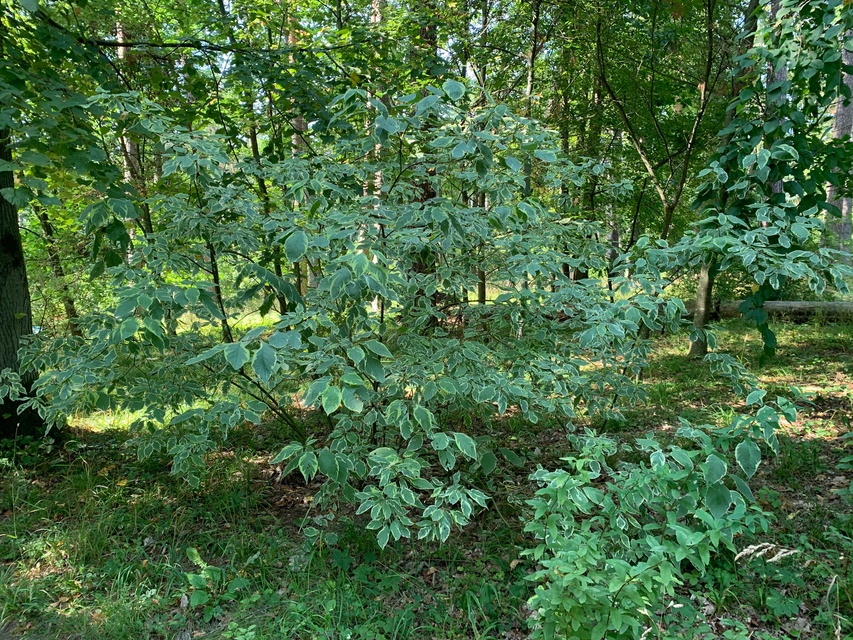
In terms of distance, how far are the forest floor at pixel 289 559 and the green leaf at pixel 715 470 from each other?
2.09ft

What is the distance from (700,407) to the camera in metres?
4.28

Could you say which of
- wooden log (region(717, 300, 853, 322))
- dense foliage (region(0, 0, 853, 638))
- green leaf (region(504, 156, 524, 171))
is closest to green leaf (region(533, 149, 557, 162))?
dense foliage (region(0, 0, 853, 638))

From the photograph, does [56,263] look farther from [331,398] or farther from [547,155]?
[547,155]

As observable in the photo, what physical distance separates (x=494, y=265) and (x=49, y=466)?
11.2 feet

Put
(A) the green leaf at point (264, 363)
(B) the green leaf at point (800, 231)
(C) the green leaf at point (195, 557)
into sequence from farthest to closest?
(C) the green leaf at point (195, 557) → (B) the green leaf at point (800, 231) → (A) the green leaf at point (264, 363)

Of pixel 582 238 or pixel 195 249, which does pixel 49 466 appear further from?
pixel 582 238

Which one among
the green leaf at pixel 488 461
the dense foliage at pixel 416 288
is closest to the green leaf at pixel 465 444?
the dense foliage at pixel 416 288

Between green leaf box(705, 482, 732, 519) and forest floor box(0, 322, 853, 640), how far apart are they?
526 mm

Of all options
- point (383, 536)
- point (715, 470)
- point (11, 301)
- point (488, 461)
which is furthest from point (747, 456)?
point (11, 301)

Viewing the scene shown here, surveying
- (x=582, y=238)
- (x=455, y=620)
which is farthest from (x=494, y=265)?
(x=455, y=620)

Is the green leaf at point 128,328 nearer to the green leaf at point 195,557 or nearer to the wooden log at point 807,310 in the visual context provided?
the green leaf at point 195,557

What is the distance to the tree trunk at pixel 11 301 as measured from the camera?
356 centimetres

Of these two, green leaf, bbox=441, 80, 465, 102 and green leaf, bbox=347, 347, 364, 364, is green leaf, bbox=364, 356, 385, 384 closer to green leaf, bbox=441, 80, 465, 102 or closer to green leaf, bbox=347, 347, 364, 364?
green leaf, bbox=347, 347, 364, 364

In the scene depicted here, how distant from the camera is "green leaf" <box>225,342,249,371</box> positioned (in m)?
1.63
